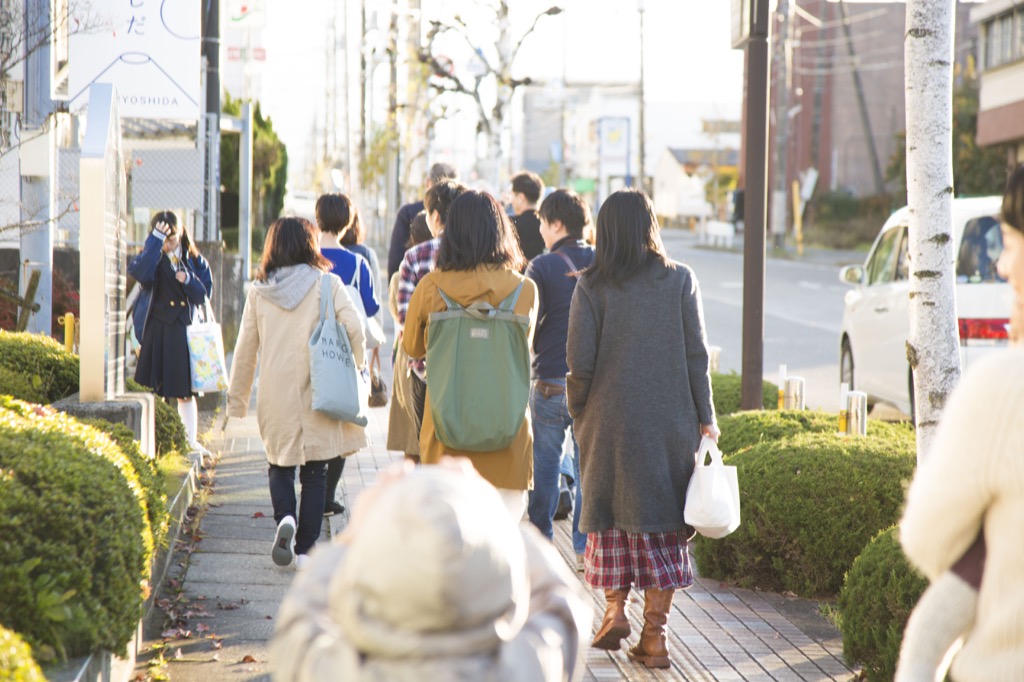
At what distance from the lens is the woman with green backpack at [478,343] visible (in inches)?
207

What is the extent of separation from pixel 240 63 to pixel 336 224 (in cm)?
2694

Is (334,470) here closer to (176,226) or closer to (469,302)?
(176,226)

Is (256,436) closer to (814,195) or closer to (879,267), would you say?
(879,267)

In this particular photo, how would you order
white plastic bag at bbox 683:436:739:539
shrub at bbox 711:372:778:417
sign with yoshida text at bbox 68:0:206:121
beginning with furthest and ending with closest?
sign with yoshida text at bbox 68:0:206:121 → shrub at bbox 711:372:778:417 → white plastic bag at bbox 683:436:739:539

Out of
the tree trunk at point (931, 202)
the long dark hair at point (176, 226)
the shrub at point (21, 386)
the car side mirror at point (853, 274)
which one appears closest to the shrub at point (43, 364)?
the shrub at point (21, 386)

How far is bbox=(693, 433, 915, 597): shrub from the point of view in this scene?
20.3 ft

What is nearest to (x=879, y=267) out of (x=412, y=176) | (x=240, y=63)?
(x=240, y=63)

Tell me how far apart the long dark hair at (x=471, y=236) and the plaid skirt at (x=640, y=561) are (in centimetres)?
123

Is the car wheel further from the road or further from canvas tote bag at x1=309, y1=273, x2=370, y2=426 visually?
canvas tote bag at x1=309, y1=273, x2=370, y2=426

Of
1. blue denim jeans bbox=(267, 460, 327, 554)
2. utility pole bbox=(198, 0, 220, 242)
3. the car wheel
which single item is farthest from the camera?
utility pole bbox=(198, 0, 220, 242)

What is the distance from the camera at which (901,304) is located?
36.1ft

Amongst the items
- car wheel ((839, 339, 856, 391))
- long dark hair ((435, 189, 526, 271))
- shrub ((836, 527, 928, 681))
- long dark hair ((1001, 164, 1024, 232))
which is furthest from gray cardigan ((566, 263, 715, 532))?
car wheel ((839, 339, 856, 391))

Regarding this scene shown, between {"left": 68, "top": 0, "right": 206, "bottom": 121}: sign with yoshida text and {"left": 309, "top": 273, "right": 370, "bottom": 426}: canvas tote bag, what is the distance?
4389 millimetres

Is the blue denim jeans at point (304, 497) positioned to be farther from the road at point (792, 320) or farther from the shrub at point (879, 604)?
the road at point (792, 320)
